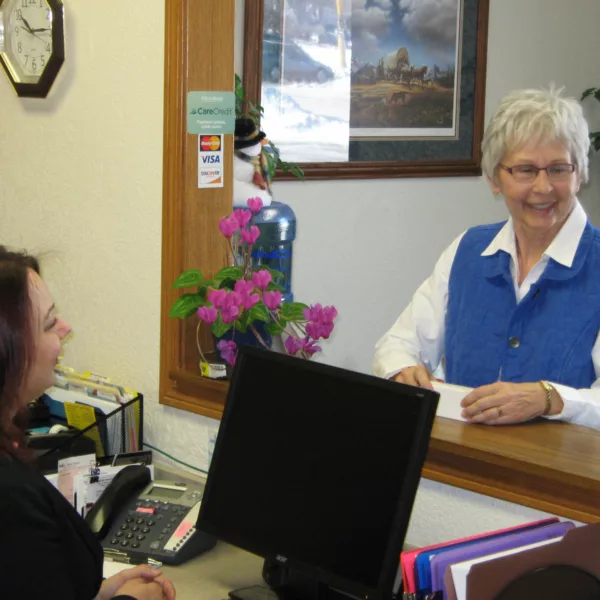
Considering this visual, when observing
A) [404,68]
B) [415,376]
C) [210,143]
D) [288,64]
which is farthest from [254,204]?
[404,68]

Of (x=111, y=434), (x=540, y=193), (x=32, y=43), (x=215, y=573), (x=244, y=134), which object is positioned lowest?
(x=215, y=573)

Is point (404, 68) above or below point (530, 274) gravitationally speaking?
above

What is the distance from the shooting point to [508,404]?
5.76 ft

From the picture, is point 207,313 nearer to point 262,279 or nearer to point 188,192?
point 262,279

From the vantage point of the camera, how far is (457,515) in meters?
1.68

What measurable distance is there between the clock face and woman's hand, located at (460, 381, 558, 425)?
140 centimetres

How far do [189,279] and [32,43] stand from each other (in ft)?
2.84

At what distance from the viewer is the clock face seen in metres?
2.47

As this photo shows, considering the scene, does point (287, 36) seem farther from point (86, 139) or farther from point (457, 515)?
point (457, 515)

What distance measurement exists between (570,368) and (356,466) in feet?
2.40

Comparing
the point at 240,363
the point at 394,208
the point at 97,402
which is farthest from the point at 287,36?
the point at 240,363

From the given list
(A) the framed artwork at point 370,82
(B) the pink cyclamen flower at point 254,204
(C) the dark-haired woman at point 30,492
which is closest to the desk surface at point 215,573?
(C) the dark-haired woman at point 30,492

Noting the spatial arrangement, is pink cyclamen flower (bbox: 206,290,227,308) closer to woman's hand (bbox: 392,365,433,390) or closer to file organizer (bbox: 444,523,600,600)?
woman's hand (bbox: 392,365,433,390)

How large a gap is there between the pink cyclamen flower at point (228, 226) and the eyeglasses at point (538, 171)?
23.3 inches
